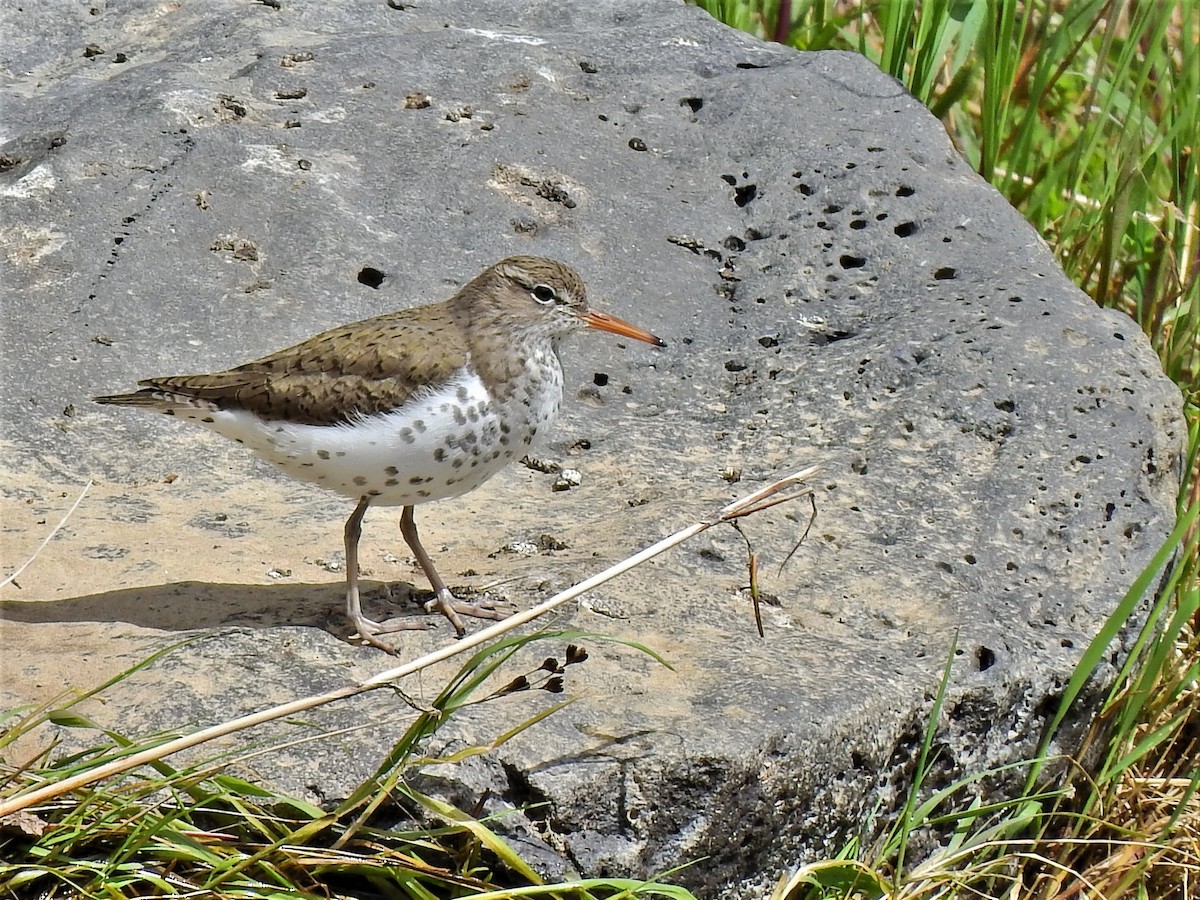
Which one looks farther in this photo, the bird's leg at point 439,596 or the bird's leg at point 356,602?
the bird's leg at point 439,596

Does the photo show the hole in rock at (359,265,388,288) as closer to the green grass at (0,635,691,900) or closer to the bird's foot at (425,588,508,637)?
the bird's foot at (425,588,508,637)

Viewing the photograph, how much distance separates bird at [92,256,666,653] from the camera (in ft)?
15.0

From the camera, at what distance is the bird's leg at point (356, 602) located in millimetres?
4531

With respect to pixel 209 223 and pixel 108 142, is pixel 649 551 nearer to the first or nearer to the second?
pixel 209 223

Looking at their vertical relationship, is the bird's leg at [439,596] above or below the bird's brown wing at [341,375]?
below

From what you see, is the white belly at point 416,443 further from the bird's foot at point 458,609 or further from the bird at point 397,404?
the bird's foot at point 458,609

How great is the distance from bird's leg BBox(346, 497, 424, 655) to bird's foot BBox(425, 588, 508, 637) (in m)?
0.11

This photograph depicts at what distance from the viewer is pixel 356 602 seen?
15.3ft

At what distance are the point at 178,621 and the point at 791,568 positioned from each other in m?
1.98

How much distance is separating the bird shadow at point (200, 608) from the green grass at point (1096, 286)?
175cm

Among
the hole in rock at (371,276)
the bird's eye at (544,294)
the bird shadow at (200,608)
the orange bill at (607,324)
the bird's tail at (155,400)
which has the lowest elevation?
the bird shadow at (200,608)

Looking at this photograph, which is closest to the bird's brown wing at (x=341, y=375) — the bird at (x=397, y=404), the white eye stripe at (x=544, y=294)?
the bird at (x=397, y=404)

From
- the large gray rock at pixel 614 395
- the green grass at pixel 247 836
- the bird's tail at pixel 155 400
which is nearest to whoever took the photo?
the green grass at pixel 247 836

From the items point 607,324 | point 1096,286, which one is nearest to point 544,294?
point 607,324
